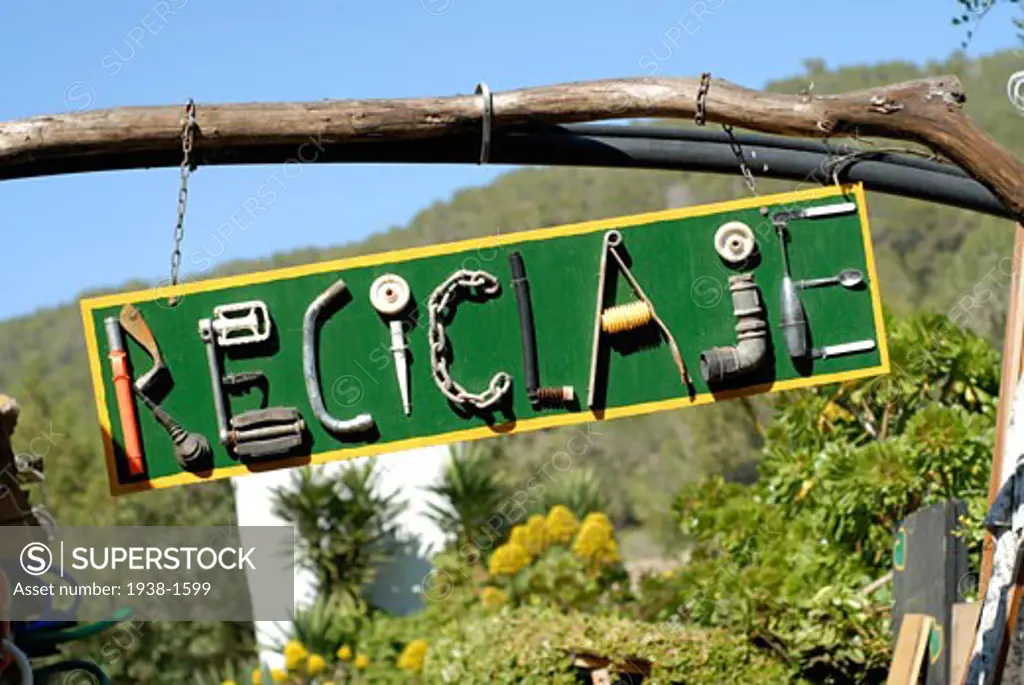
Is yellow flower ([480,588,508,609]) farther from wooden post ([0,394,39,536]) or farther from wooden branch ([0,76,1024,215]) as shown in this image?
wooden branch ([0,76,1024,215])

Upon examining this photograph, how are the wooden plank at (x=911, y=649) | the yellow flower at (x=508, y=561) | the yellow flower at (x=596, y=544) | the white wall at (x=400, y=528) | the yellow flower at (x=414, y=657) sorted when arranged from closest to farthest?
1. the wooden plank at (x=911, y=649)
2. the yellow flower at (x=414, y=657)
3. the yellow flower at (x=596, y=544)
4. the yellow flower at (x=508, y=561)
5. the white wall at (x=400, y=528)

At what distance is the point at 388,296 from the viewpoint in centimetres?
505

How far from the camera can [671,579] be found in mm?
14047

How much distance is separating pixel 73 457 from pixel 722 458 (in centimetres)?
1330

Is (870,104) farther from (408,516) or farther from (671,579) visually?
(408,516)

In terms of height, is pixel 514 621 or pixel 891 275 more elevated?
pixel 891 275

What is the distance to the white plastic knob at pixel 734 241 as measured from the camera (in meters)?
5.15

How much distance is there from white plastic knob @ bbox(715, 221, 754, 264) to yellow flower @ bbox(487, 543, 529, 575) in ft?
32.2

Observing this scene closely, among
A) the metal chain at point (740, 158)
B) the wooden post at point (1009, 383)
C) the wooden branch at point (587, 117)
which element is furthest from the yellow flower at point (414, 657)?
the wooden branch at point (587, 117)

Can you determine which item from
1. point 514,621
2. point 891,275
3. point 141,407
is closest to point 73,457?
point 514,621

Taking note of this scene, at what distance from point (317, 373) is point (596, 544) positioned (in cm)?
980

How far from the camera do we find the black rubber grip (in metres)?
5.09

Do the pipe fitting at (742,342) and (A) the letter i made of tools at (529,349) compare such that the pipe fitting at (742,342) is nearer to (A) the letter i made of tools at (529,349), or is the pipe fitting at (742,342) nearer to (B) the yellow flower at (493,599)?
(A) the letter i made of tools at (529,349)

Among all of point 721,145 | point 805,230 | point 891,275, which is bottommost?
point 805,230
